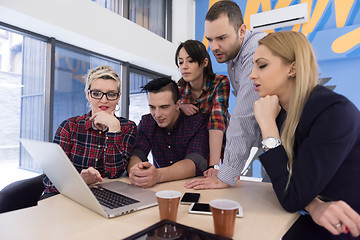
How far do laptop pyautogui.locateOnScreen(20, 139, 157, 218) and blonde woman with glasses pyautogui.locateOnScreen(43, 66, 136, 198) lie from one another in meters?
0.34

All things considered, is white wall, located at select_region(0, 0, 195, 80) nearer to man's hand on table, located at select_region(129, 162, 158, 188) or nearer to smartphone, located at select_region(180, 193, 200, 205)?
man's hand on table, located at select_region(129, 162, 158, 188)

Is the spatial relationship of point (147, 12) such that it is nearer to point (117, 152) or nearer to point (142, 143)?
point (142, 143)

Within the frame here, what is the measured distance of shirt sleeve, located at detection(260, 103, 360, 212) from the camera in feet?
2.69

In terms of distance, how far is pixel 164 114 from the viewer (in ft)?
5.60

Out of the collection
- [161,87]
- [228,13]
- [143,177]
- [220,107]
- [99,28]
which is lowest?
[143,177]

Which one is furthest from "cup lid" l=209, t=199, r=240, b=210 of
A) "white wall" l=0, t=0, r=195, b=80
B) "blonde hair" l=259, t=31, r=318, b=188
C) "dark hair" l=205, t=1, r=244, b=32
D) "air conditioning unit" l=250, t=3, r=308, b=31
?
"air conditioning unit" l=250, t=3, r=308, b=31

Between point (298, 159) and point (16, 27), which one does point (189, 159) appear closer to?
point (298, 159)

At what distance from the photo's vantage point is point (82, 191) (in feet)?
2.73

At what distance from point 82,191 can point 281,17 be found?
431 cm

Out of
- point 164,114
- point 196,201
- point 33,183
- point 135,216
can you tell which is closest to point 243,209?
point 196,201

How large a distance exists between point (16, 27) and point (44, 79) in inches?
25.6

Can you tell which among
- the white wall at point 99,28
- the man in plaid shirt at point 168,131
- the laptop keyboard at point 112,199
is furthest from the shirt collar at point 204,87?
Result: the white wall at point 99,28

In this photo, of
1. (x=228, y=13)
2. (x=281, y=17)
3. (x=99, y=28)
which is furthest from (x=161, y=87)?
(x=281, y=17)

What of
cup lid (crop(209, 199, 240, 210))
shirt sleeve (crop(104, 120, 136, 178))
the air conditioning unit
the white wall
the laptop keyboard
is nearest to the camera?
cup lid (crop(209, 199, 240, 210))
